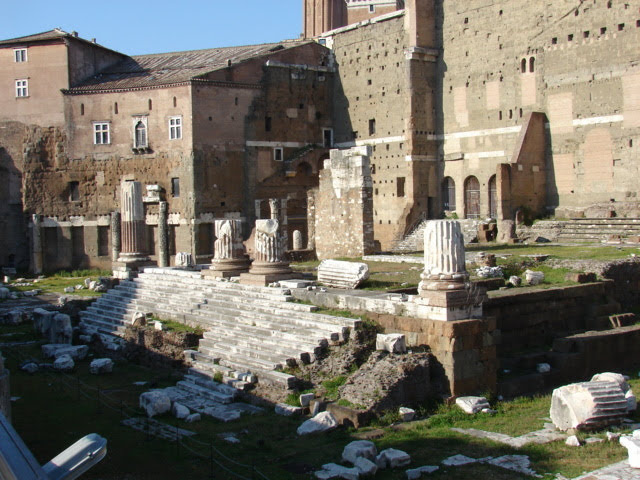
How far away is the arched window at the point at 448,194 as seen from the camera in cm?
3462

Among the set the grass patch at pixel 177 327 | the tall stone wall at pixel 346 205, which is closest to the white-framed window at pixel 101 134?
the tall stone wall at pixel 346 205

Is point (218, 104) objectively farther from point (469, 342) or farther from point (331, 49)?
point (469, 342)

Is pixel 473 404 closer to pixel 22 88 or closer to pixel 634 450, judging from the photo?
pixel 634 450

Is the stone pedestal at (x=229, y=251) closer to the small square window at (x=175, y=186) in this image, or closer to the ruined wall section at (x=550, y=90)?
the ruined wall section at (x=550, y=90)

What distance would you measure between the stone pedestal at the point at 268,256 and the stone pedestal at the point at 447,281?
5.45m

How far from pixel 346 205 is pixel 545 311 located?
9421 mm

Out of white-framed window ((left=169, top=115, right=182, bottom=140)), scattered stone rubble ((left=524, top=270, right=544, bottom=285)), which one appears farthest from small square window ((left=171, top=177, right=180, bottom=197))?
scattered stone rubble ((left=524, top=270, right=544, bottom=285))

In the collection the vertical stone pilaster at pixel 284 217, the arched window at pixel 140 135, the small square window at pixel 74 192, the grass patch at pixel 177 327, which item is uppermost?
the arched window at pixel 140 135

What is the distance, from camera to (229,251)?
19531mm

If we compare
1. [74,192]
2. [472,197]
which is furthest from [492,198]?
[74,192]

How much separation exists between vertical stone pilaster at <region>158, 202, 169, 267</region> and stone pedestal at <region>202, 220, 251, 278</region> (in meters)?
13.3

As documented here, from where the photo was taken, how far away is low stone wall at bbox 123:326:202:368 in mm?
15273

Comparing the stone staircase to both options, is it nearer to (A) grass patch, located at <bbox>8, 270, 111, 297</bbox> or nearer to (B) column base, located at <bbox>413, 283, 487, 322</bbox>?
(B) column base, located at <bbox>413, 283, 487, 322</bbox>

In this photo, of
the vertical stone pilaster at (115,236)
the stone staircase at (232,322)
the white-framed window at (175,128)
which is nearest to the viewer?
the stone staircase at (232,322)
